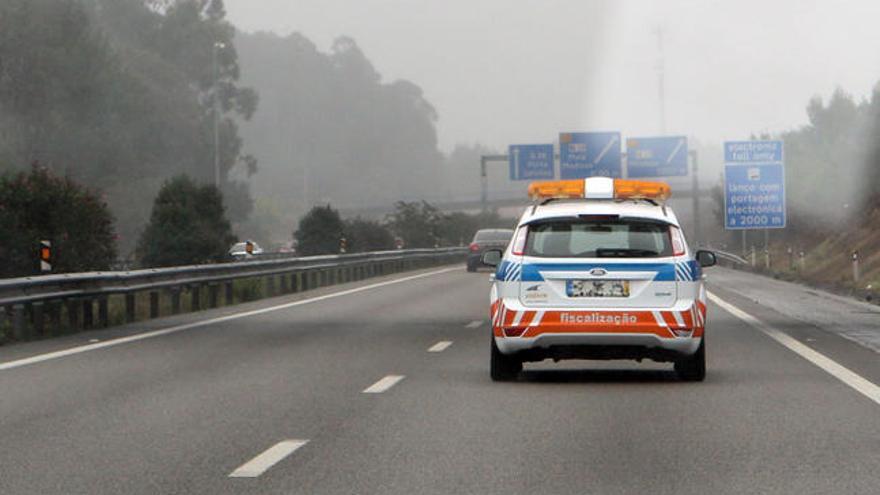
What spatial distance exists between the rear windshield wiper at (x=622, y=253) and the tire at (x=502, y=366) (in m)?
1.16

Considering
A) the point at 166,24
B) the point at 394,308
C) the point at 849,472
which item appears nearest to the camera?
the point at 849,472

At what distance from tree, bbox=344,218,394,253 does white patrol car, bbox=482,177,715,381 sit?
182 ft

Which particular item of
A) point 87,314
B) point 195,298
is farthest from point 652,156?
point 87,314

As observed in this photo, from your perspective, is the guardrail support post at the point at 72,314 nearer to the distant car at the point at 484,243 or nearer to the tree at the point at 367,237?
the distant car at the point at 484,243

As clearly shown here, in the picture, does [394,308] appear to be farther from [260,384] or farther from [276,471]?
[276,471]

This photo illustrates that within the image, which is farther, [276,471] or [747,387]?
[747,387]

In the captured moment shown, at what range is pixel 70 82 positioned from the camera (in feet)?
287

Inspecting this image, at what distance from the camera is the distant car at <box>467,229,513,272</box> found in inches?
2202

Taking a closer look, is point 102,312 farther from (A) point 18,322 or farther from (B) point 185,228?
(B) point 185,228

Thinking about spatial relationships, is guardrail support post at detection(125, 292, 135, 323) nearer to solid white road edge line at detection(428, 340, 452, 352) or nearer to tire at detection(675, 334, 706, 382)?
solid white road edge line at detection(428, 340, 452, 352)

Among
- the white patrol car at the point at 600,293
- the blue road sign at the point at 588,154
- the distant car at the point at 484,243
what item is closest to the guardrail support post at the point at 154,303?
the white patrol car at the point at 600,293

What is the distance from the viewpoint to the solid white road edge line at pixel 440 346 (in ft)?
64.0

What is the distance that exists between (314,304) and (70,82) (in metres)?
58.3

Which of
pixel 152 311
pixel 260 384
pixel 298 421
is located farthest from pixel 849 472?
pixel 152 311
